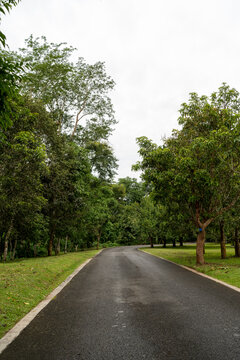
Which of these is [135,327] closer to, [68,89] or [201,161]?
[201,161]

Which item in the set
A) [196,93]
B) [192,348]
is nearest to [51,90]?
[196,93]

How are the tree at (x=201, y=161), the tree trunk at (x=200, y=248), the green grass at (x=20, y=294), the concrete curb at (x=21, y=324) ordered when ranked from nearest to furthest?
the concrete curb at (x=21, y=324) → the green grass at (x=20, y=294) → the tree at (x=201, y=161) → the tree trunk at (x=200, y=248)

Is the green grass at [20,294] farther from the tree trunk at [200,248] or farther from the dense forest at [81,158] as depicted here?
the tree trunk at [200,248]

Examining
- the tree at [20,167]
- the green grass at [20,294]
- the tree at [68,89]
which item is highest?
the tree at [68,89]

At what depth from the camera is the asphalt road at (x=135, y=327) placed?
147 inches

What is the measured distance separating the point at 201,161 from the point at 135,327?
11573 mm

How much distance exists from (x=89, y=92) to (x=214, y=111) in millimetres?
16459

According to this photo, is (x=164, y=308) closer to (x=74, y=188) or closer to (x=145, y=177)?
(x=145, y=177)

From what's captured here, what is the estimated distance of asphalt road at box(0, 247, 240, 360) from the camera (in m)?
3.73

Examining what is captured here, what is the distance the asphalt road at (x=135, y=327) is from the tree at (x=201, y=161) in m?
7.62

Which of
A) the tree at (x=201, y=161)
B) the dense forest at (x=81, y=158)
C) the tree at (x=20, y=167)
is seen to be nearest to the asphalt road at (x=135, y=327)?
the dense forest at (x=81, y=158)

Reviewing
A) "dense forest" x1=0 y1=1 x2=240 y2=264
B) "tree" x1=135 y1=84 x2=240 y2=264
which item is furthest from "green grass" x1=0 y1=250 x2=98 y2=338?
"tree" x1=135 y1=84 x2=240 y2=264

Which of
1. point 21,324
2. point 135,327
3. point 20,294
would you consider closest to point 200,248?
point 20,294

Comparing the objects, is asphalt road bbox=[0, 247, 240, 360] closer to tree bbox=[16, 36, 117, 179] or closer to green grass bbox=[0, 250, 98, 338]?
green grass bbox=[0, 250, 98, 338]
